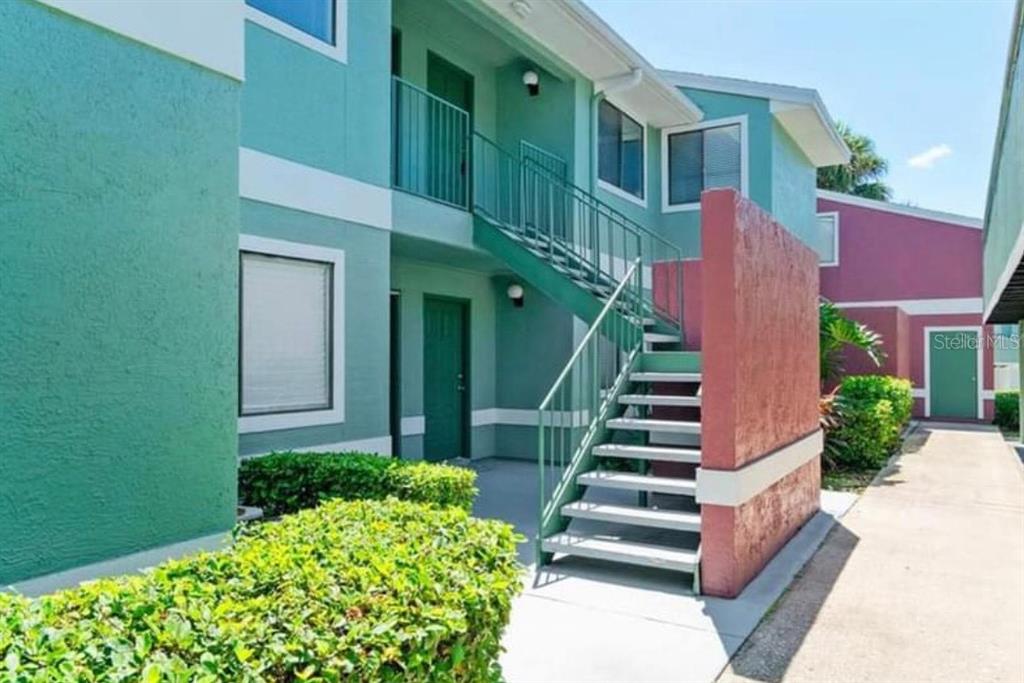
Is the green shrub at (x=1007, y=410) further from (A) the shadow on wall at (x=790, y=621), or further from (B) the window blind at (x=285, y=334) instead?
(B) the window blind at (x=285, y=334)

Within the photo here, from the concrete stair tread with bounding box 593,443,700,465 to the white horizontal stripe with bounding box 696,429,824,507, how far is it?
0.47 m

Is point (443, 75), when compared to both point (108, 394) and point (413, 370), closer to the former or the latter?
point (413, 370)

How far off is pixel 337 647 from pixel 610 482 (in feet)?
14.4

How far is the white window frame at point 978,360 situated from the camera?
18.5 m

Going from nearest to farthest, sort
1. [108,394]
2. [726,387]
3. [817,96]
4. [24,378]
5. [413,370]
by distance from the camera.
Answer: [24,378] → [108,394] → [726,387] → [413,370] → [817,96]

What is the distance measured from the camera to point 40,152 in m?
3.33

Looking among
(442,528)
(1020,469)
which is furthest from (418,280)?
(1020,469)

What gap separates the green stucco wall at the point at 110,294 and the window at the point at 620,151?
8.74 metres

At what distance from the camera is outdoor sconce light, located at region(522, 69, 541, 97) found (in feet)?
36.0

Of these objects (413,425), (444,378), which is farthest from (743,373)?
(444,378)

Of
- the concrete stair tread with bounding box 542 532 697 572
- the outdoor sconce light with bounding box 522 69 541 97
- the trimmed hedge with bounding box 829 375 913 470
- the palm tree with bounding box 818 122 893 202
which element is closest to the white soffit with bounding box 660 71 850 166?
the outdoor sconce light with bounding box 522 69 541 97

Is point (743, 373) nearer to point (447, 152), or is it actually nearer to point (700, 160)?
point (447, 152)

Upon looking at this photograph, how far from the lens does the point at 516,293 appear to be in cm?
1124

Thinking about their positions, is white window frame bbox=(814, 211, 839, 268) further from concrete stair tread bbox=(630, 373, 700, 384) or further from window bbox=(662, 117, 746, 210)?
concrete stair tread bbox=(630, 373, 700, 384)
